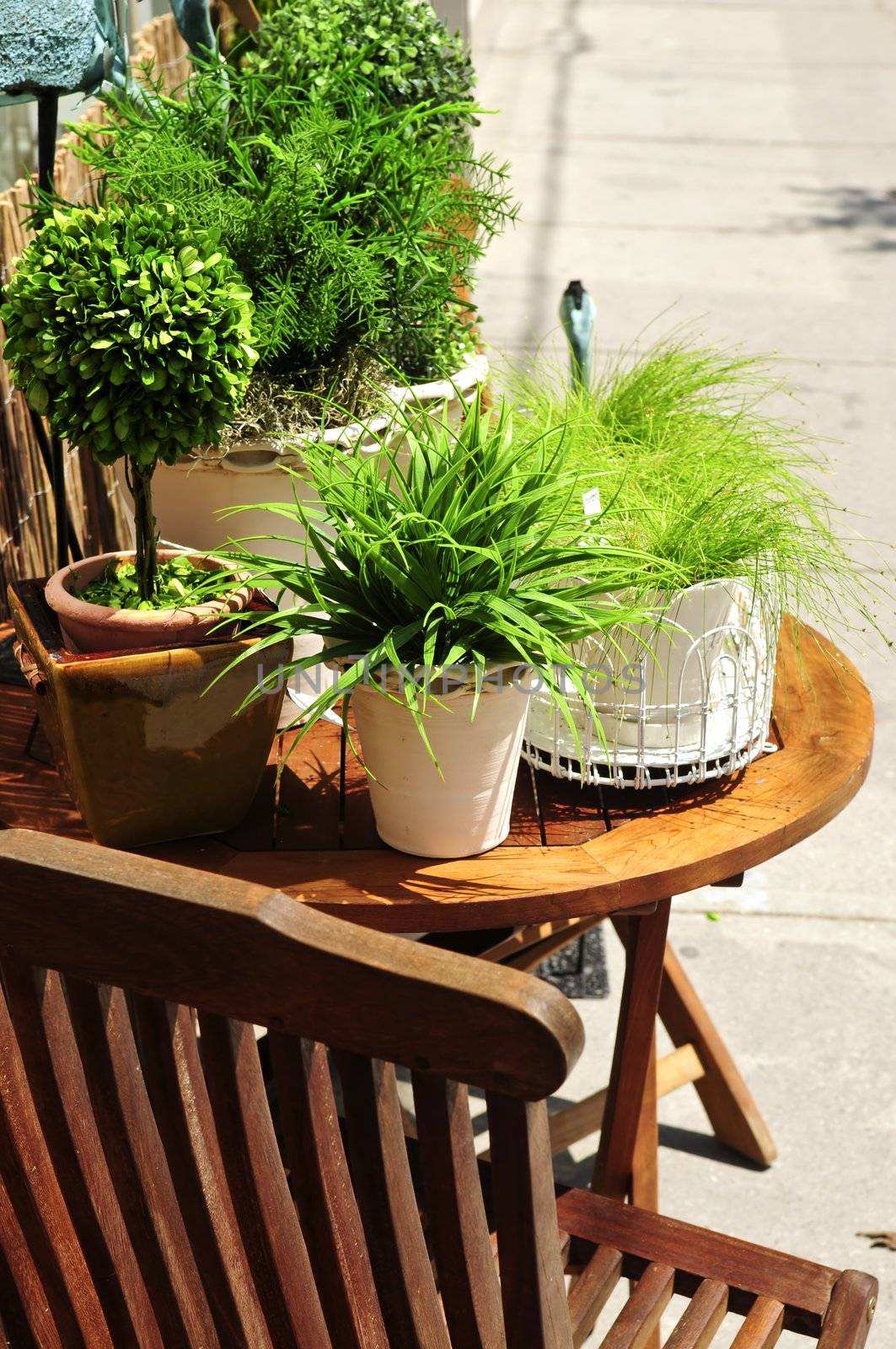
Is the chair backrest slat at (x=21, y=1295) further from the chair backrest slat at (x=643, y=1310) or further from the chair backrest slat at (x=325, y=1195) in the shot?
the chair backrest slat at (x=643, y=1310)

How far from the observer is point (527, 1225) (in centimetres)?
75

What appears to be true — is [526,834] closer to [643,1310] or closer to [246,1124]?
[643,1310]

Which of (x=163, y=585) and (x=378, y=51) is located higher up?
(x=378, y=51)

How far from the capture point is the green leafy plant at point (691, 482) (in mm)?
1364

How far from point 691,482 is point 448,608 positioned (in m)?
0.37

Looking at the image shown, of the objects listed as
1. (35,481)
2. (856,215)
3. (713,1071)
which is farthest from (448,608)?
(856,215)

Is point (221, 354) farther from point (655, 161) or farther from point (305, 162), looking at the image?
point (655, 161)

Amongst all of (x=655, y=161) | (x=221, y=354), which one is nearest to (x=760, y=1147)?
(x=221, y=354)

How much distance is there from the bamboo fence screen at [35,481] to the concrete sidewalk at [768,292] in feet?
2.41

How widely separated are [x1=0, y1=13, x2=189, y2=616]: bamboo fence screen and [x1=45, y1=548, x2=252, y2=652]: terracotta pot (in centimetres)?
69

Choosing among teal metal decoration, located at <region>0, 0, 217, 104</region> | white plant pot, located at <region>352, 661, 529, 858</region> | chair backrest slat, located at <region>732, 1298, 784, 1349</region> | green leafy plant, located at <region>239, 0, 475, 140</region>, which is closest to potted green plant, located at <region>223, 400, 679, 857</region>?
white plant pot, located at <region>352, 661, 529, 858</region>

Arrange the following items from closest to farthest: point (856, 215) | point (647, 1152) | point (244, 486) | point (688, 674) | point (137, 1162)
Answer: point (137, 1162) < point (688, 674) < point (244, 486) < point (647, 1152) < point (856, 215)

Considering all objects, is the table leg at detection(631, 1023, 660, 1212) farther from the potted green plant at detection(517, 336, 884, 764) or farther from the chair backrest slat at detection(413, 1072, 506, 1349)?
the chair backrest slat at detection(413, 1072, 506, 1349)

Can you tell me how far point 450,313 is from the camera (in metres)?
1.67
